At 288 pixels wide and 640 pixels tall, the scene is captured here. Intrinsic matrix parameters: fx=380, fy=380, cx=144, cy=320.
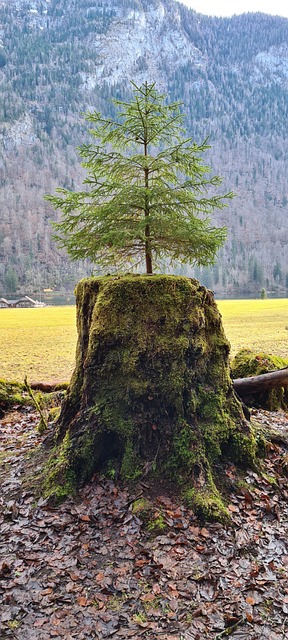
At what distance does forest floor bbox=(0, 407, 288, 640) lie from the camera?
3.38m

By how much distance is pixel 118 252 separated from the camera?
21.2 ft

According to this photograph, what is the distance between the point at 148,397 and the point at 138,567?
1960 mm

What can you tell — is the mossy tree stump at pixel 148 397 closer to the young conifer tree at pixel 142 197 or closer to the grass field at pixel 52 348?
the young conifer tree at pixel 142 197

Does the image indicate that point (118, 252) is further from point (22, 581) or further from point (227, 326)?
point (227, 326)

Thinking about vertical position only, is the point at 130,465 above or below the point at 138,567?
above

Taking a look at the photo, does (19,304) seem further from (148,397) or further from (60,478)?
(148,397)

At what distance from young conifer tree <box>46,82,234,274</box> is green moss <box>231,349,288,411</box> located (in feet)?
11.7

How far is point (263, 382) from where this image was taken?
26.6ft

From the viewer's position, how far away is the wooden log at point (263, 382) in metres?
8.04

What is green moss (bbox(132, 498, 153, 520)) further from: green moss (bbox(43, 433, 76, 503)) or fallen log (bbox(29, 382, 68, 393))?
fallen log (bbox(29, 382, 68, 393))

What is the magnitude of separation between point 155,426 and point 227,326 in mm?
26223

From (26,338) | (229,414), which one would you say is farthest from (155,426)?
(26,338)

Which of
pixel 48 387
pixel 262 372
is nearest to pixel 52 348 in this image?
pixel 48 387

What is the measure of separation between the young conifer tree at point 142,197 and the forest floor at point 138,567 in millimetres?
3488
